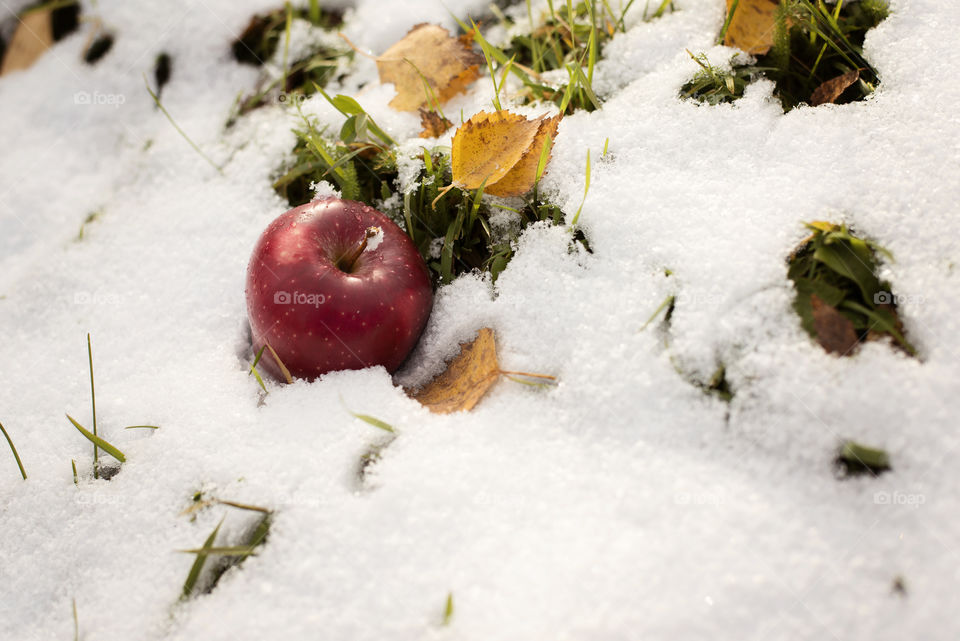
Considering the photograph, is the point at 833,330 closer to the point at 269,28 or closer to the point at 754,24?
the point at 754,24

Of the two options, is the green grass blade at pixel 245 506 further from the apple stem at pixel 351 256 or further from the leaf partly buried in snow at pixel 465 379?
the apple stem at pixel 351 256

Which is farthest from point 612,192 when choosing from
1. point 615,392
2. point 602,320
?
point 615,392

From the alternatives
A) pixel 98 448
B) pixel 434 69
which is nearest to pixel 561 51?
pixel 434 69

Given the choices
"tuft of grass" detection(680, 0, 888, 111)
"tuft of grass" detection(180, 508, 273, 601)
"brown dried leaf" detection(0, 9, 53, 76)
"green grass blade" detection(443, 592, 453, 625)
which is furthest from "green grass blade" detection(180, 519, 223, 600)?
"brown dried leaf" detection(0, 9, 53, 76)

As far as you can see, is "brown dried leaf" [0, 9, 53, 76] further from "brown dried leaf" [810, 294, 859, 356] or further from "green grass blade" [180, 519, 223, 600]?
"brown dried leaf" [810, 294, 859, 356]

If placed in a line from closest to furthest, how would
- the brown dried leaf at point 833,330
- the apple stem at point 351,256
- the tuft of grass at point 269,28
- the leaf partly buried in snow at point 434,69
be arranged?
the brown dried leaf at point 833,330
the apple stem at point 351,256
the leaf partly buried in snow at point 434,69
the tuft of grass at point 269,28

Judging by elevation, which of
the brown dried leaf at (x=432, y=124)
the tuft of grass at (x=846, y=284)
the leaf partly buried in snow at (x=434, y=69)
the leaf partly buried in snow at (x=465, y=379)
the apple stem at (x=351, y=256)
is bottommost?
the leaf partly buried in snow at (x=465, y=379)

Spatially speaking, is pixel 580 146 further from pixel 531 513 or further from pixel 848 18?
pixel 531 513

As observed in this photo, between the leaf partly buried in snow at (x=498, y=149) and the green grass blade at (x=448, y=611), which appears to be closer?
the green grass blade at (x=448, y=611)

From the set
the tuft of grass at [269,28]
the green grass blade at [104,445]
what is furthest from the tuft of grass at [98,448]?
the tuft of grass at [269,28]
